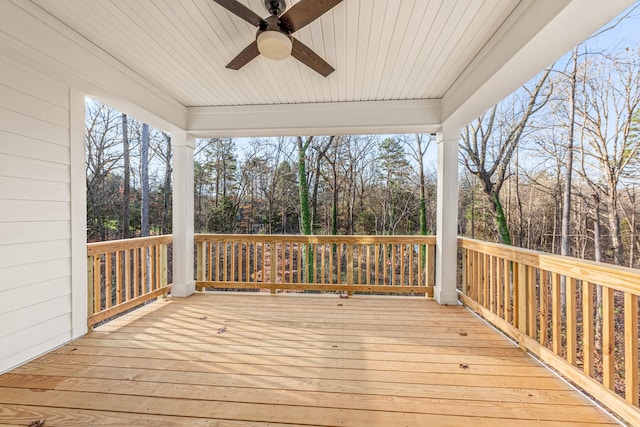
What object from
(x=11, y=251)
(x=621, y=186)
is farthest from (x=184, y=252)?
(x=621, y=186)

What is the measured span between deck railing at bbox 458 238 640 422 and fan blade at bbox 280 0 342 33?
2.21 metres

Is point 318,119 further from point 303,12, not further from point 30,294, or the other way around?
point 30,294

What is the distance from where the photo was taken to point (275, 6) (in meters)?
1.64

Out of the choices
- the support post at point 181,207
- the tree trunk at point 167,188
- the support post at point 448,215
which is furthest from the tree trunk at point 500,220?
the tree trunk at point 167,188

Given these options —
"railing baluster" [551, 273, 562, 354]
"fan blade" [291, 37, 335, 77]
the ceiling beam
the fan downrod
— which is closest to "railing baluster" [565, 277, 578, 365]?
"railing baluster" [551, 273, 562, 354]

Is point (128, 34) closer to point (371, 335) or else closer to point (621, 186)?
point (371, 335)

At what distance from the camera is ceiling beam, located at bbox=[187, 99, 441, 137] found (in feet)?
11.0

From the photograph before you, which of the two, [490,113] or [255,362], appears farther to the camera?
[490,113]

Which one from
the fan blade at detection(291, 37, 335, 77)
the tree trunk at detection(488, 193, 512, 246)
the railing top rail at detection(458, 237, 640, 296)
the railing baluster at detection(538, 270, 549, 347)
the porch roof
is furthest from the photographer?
Answer: the tree trunk at detection(488, 193, 512, 246)

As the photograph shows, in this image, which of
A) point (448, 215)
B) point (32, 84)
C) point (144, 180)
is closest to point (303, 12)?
point (32, 84)

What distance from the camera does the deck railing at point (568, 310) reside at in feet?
4.70

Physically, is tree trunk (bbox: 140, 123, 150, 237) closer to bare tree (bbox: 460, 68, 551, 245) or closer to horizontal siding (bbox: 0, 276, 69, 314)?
horizontal siding (bbox: 0, 276, 69, 314)

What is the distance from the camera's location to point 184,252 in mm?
3668

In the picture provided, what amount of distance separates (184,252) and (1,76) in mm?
2387
